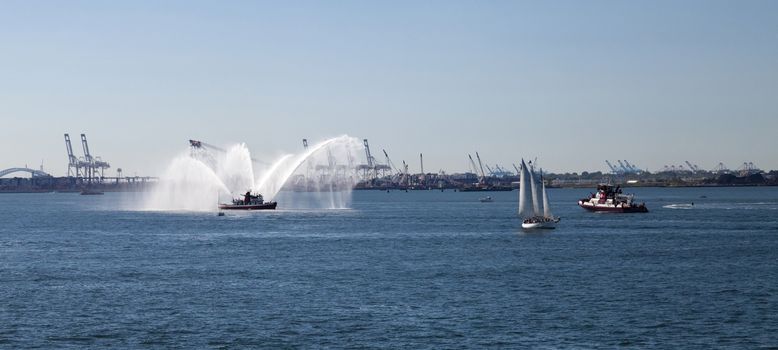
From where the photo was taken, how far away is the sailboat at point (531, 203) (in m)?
122

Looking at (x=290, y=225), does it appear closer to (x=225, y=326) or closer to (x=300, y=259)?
(x=300, y=259)

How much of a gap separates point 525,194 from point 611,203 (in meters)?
66.8

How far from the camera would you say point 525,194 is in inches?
4865

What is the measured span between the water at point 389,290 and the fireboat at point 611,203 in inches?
2454

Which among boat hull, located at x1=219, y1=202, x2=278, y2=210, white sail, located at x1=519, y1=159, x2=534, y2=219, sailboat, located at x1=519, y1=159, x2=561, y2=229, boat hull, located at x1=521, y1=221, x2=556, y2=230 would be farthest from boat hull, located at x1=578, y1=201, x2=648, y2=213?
white sail, located at x1=519, y1=159, x2=534, y2=219

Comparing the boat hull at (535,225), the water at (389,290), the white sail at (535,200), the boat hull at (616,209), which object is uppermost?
the white sail at (535,200)

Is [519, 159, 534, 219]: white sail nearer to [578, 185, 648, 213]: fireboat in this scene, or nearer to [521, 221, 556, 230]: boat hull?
[521, 221, 556, 230]: boat hull

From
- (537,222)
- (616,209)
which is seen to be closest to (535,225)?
(537,222)

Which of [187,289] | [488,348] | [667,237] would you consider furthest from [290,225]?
[488,348]

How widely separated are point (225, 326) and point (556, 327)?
626 inches

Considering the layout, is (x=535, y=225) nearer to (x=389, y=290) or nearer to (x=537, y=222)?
(x=537, y=222)

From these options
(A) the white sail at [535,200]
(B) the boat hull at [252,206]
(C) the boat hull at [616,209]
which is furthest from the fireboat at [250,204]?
(A) the white sail at [535,200]

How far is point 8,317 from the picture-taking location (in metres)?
53.4

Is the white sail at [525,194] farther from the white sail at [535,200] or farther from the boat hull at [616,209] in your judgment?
the boat hull at [616,209]
